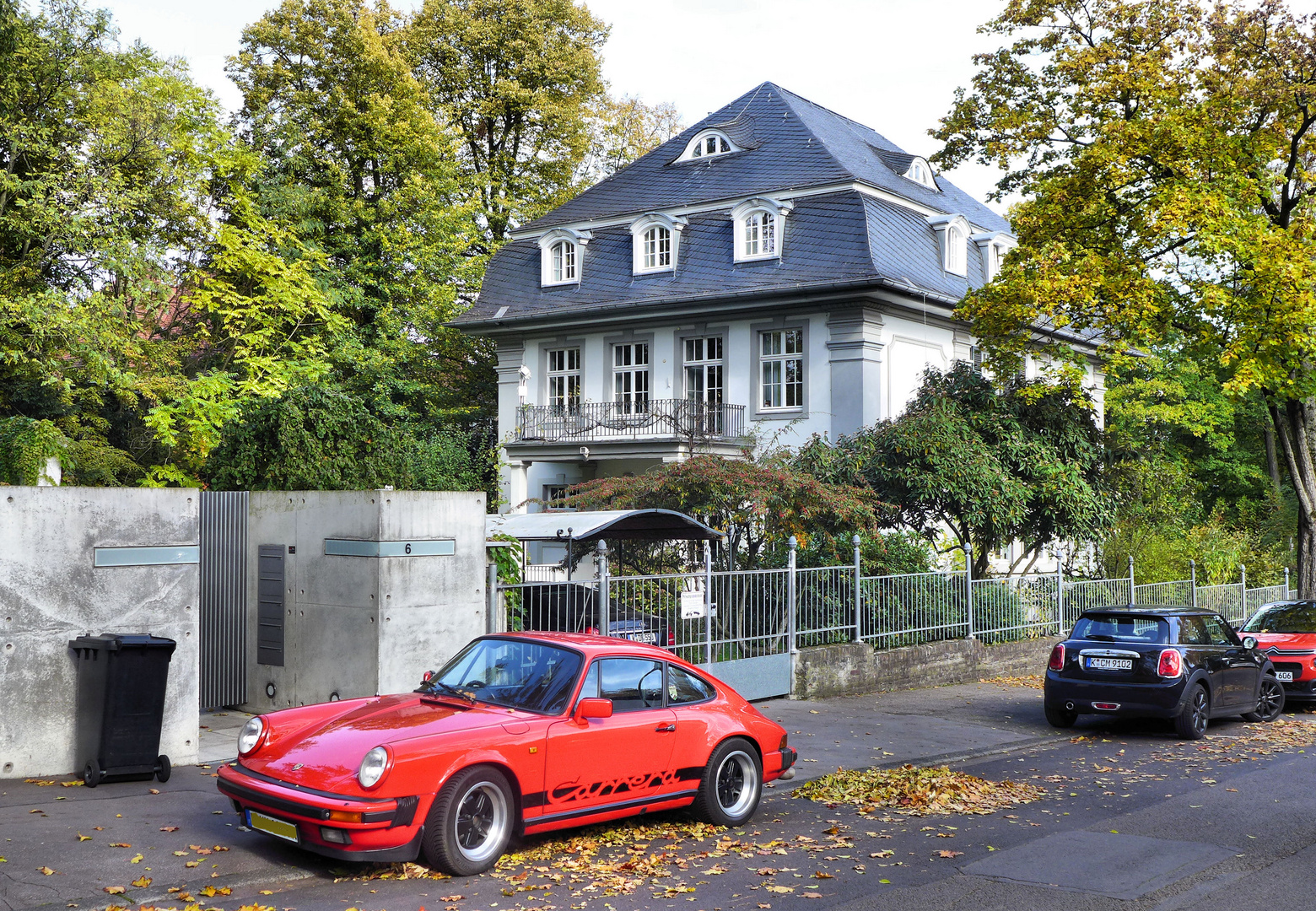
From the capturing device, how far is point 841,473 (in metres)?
20.2

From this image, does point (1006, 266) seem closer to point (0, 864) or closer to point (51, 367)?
point (51, 367)

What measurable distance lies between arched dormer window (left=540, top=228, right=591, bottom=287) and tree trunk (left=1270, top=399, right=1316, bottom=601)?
17.4 metres

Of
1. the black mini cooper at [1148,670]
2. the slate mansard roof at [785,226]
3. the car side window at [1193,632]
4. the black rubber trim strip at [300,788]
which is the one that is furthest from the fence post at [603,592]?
the slate mansard roof at [785,226]

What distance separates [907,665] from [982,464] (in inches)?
176

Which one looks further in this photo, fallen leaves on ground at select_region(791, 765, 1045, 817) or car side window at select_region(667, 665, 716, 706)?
fallen leaves on ground at select_region(791, 765, 1045, 817)

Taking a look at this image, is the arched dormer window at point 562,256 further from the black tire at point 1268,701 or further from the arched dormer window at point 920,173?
the black tire at point 1268,701

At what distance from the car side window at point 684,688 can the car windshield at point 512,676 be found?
0.81m

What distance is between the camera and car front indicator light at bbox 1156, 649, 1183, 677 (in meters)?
13.4

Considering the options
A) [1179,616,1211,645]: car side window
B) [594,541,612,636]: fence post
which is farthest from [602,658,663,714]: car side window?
[1179,616,1211,645]: car side window

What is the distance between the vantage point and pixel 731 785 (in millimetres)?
8680

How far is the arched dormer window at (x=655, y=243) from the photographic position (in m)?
30.8

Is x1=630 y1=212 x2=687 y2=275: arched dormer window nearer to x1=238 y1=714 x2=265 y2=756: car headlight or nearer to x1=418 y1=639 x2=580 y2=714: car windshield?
x1=418 y1=639 x2=580 y2=714: car windshield

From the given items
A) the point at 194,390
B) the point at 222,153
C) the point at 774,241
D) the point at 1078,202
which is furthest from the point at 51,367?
the point at 1078,202

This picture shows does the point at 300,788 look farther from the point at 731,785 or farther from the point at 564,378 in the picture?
the point at 564,378
